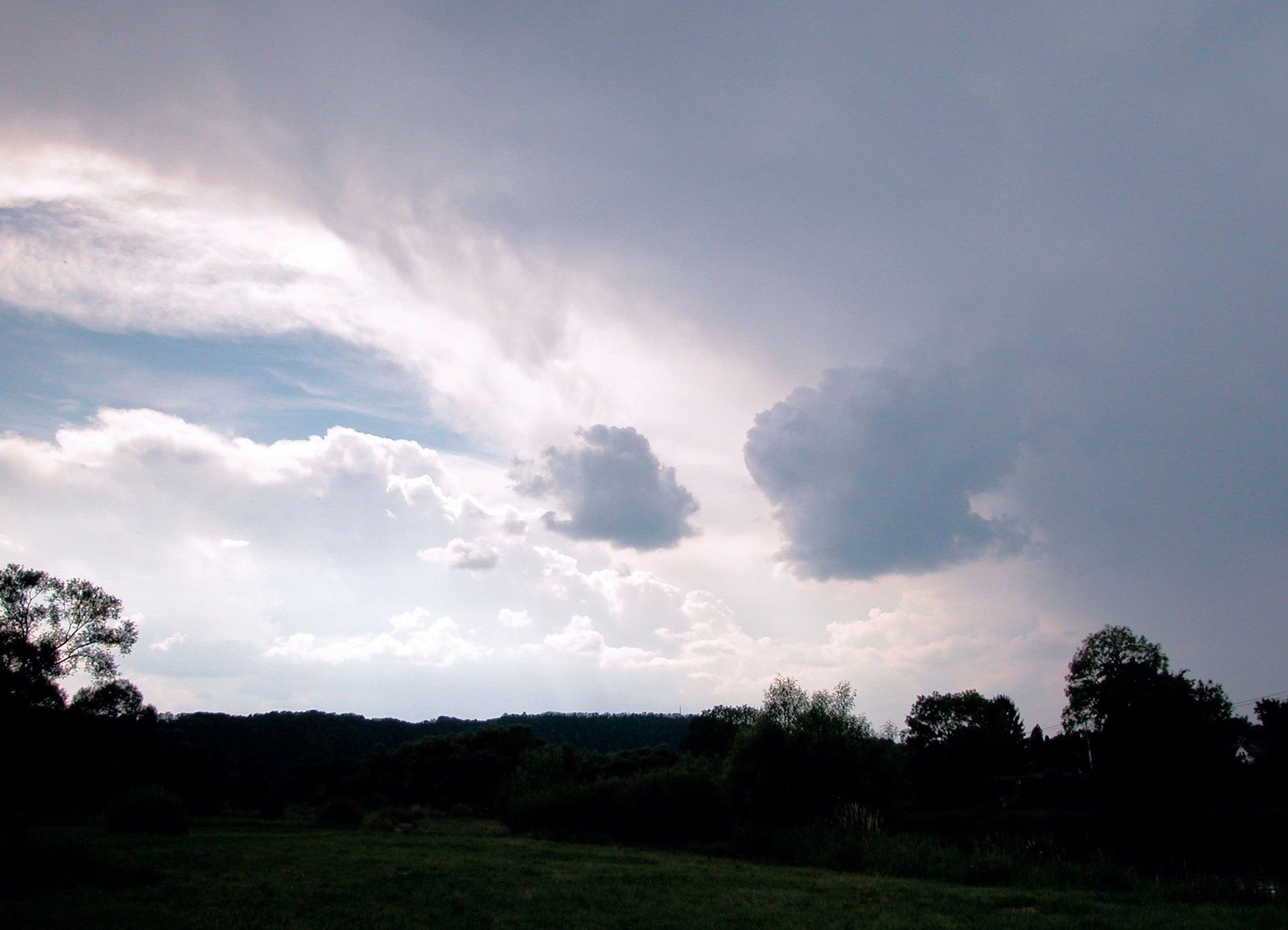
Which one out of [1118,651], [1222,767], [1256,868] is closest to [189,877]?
[1256,868]

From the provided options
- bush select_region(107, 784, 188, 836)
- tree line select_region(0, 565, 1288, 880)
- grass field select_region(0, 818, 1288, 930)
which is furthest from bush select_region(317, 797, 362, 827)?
grass field select_region(0, 818, 1288, 930)

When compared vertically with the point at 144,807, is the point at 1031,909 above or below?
above

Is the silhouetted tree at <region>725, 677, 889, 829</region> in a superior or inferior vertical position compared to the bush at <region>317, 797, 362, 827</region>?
superior

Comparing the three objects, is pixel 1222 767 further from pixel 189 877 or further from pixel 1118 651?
pixel 189 877

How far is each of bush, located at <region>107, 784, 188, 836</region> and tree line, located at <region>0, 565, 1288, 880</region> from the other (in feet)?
7.95

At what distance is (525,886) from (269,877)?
7.98 m

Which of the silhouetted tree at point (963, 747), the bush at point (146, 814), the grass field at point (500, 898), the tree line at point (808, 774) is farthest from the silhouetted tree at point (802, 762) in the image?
the silhouetted tree at point (963, 747)

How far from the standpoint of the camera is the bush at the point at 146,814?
132 feet

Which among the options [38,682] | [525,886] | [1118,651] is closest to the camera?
[525,886]

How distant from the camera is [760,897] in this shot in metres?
19.5

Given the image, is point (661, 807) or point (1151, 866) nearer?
point (1151, 866)

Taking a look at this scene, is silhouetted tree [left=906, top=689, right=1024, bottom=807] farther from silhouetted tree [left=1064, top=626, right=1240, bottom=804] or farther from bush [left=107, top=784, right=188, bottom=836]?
bush [left=107, top=784, right=188, bottom=836]

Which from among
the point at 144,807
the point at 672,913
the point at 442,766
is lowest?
A: the point at 442,766

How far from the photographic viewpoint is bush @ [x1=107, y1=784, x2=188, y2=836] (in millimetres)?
40188
